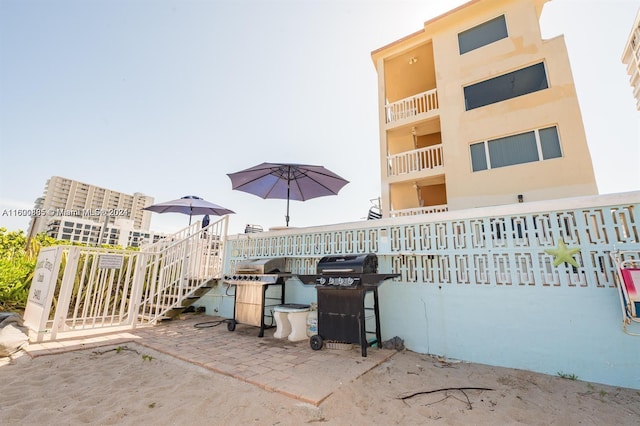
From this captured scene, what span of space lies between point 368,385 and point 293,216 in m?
4.98

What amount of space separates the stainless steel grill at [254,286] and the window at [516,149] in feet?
22.7

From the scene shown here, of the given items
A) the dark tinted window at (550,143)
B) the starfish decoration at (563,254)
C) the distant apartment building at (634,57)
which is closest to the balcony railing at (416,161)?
the dark tinted window at (550,143)

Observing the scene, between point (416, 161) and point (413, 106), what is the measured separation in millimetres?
2402

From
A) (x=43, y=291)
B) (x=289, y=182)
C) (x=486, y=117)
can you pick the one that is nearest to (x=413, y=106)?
(x=486, y=117)

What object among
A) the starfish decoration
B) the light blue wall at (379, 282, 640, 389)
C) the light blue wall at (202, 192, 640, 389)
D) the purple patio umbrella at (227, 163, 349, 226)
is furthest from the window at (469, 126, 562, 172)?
the light blue wall at (379, 282, 640, 389)

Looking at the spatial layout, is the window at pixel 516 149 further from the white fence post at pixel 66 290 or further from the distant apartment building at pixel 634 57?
the white fence post at pixel 66 290

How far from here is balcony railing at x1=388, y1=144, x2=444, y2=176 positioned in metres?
8.95

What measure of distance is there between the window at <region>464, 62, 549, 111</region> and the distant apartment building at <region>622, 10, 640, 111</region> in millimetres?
2351

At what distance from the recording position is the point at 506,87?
8078mm

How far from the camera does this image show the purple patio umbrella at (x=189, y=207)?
25.8 feet

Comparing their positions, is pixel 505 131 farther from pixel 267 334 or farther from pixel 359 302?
pixel 267 334

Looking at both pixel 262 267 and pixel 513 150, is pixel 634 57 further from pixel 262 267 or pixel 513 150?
pixel 262 267

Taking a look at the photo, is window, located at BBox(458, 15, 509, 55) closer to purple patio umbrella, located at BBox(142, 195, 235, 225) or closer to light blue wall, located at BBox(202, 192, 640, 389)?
light blue wall, located at BBox(202, 192, 640, 389)

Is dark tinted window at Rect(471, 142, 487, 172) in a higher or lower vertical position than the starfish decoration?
higher
